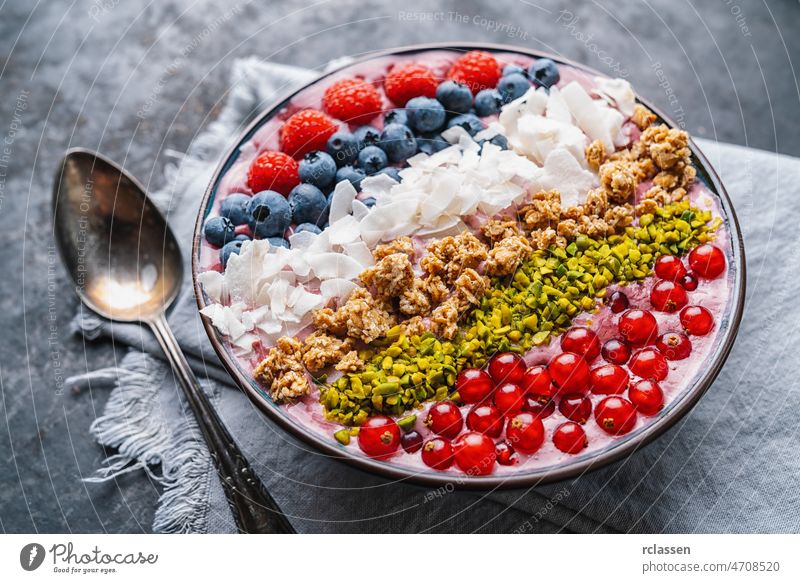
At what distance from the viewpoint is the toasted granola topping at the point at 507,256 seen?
1298 millimetres

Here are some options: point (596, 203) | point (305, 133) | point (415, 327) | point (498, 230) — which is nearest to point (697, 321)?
point (596, 203)

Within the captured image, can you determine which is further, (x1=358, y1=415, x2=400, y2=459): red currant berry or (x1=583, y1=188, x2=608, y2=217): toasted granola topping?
(x1=583, y1=188, x2=608, y2=217): toasted granola topping

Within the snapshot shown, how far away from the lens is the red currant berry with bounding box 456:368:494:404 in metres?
1.24

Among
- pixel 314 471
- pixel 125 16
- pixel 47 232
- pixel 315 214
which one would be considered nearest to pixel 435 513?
pixel 314 471

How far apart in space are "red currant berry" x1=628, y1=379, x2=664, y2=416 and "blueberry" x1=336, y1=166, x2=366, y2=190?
25.4 inches

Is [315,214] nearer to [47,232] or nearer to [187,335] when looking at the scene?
[187,335]

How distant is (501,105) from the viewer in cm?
155

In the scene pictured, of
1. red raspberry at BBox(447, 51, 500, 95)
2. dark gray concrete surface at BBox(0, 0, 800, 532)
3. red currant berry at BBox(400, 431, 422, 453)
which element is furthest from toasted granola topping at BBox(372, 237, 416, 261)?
dark gray concrete surface at BBox(0, 0, 800, 532)

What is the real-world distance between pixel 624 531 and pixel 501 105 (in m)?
0.89

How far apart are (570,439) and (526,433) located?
72mm

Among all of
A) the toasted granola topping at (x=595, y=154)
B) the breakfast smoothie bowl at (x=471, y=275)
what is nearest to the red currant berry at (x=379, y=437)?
the breakfast smoothie bowl at (x=471, y=275)

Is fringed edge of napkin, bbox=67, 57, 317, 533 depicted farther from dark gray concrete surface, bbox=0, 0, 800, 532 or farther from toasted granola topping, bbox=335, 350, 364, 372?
toasted granola topping, bbox=335, 350, 364, 372

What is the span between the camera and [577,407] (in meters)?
1.24

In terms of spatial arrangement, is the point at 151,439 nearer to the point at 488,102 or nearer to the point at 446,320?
the point at 446,320
